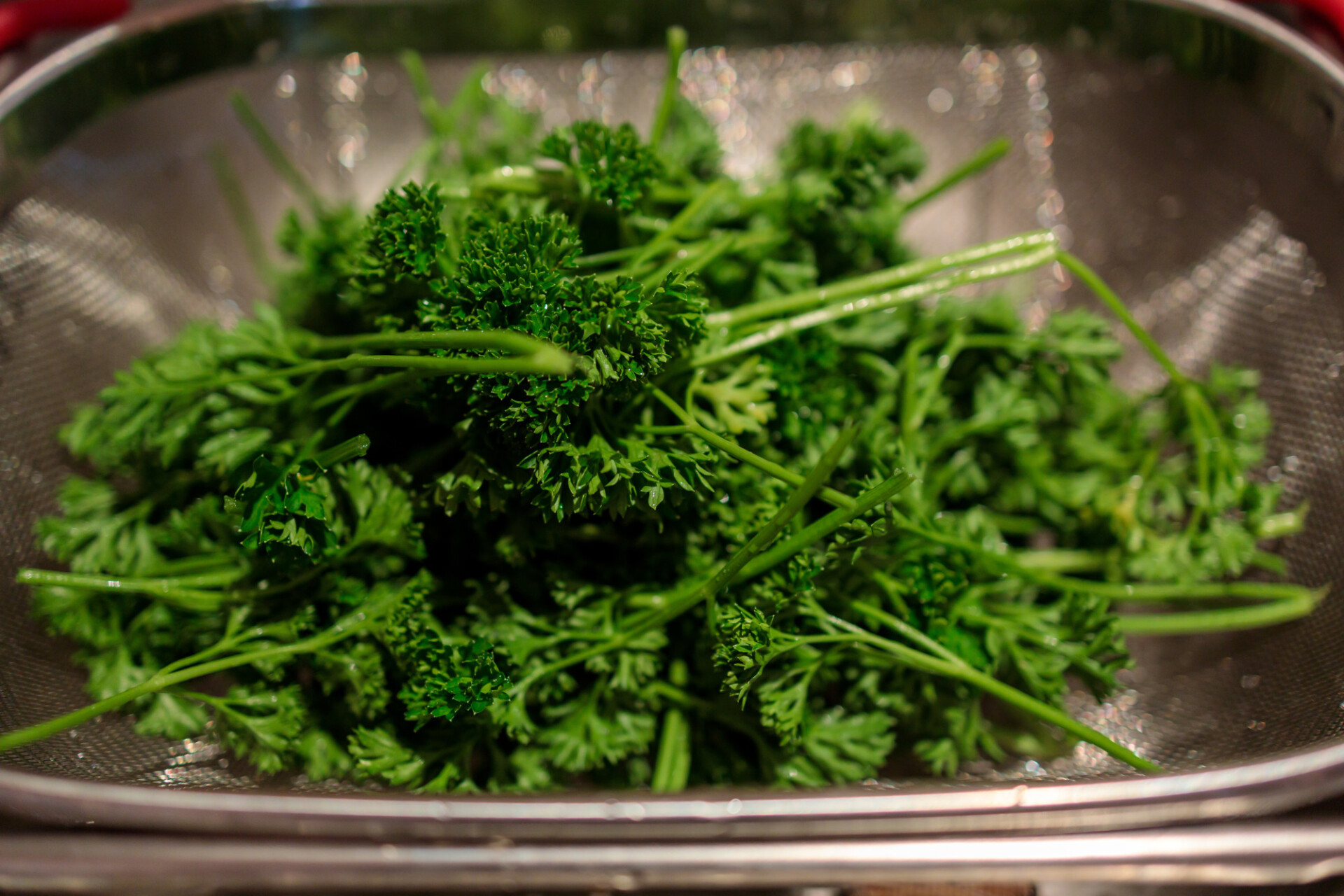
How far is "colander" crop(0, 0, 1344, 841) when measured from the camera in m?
0.74

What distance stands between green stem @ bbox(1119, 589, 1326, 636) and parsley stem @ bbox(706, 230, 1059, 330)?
1.63 feet

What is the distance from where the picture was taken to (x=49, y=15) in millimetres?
1211

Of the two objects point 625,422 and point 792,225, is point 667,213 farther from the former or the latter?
point 625,422

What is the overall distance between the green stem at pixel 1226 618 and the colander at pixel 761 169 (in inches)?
1.0

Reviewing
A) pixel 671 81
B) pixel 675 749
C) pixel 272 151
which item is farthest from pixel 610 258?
pixel 272 151

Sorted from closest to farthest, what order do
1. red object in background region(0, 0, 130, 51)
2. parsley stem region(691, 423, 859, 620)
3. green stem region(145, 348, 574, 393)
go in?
green stem region(145, 348, 574, 393)
parsley stem region(691, 423, 859, 620)
red object in background region(0, 0, 130, 51)

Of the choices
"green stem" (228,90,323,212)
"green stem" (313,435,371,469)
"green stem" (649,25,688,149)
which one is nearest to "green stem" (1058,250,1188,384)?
"green stem" (649,25,688,149)

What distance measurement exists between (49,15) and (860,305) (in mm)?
1347

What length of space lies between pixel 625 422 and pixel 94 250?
37.3 inches

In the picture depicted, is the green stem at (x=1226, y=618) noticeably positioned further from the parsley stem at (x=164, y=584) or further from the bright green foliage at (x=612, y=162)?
the parsley stem at (x=164, y=584)

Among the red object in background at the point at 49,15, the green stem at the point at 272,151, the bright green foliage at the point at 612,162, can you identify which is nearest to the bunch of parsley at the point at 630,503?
the bright green foliage at the point at 612,162

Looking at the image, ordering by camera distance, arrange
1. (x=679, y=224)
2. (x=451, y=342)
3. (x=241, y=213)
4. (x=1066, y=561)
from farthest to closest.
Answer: (x=241, y=213)
(x=1066, y=561)
(x=679, y=224)
(x=451, y=342)

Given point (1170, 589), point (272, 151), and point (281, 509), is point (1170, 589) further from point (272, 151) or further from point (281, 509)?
point (272, 151)

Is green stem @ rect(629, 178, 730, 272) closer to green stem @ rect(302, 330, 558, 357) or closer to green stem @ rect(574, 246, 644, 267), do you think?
green stem @ rect(574, 246, 644, 267)
